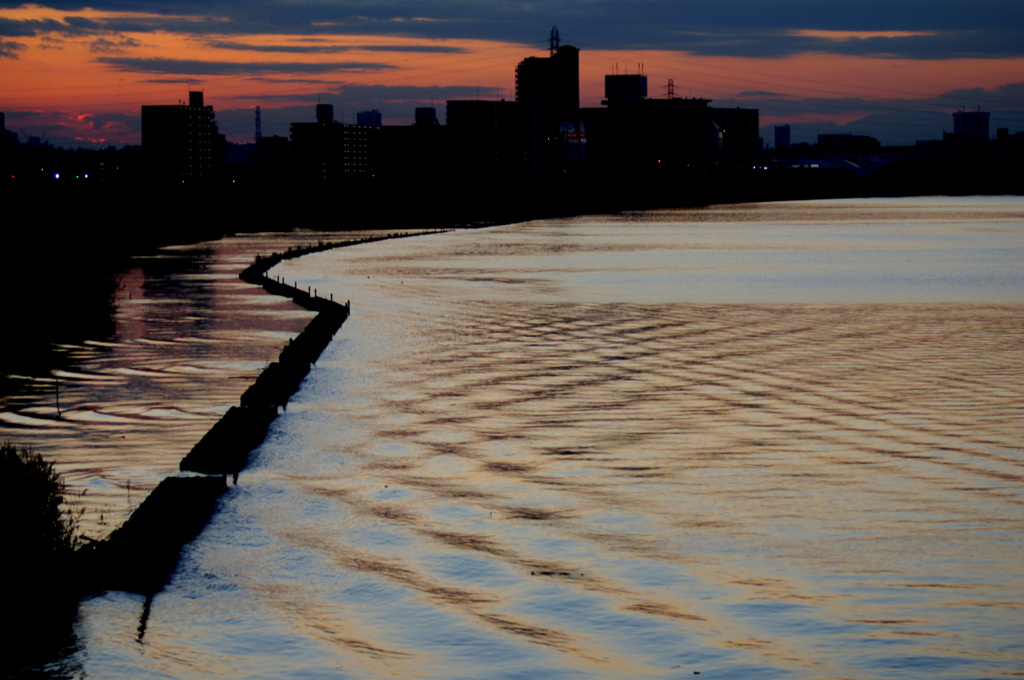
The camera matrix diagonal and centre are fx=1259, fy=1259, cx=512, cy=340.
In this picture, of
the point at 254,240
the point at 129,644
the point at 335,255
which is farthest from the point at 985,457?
the point at 254,240

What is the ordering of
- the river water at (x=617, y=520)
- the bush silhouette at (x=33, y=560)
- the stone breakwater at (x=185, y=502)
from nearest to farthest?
1. the river water at (x=617, y=520)
2. the bush silhouette at (x=33, y=560)
3. the stone breakwater at (x=185, y=502)

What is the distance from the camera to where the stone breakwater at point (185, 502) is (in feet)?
35.3

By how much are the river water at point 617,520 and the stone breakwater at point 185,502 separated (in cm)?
26

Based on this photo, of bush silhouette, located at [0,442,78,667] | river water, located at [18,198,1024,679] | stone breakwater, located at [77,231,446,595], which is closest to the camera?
river water, located at [18,198,1024,679]

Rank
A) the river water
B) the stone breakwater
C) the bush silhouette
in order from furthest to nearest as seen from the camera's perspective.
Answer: the stone breakwater, the bush silhouette, the river water

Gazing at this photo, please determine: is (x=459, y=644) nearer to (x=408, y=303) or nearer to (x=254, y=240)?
(x=408, y=303)

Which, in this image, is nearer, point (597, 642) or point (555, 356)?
point (597, 642)

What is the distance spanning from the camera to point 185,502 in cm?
1244

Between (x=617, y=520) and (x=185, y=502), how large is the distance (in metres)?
4.31

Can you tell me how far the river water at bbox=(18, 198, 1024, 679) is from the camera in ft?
30.4

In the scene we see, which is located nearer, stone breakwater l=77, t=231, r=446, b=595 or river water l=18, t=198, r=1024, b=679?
river water l=18, t=198, r=1024, b=679

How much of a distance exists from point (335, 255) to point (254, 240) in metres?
28.1

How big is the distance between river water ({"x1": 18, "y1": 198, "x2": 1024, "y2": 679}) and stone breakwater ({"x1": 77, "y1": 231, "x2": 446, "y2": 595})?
0.26 metres

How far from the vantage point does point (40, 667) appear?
8.80 m
